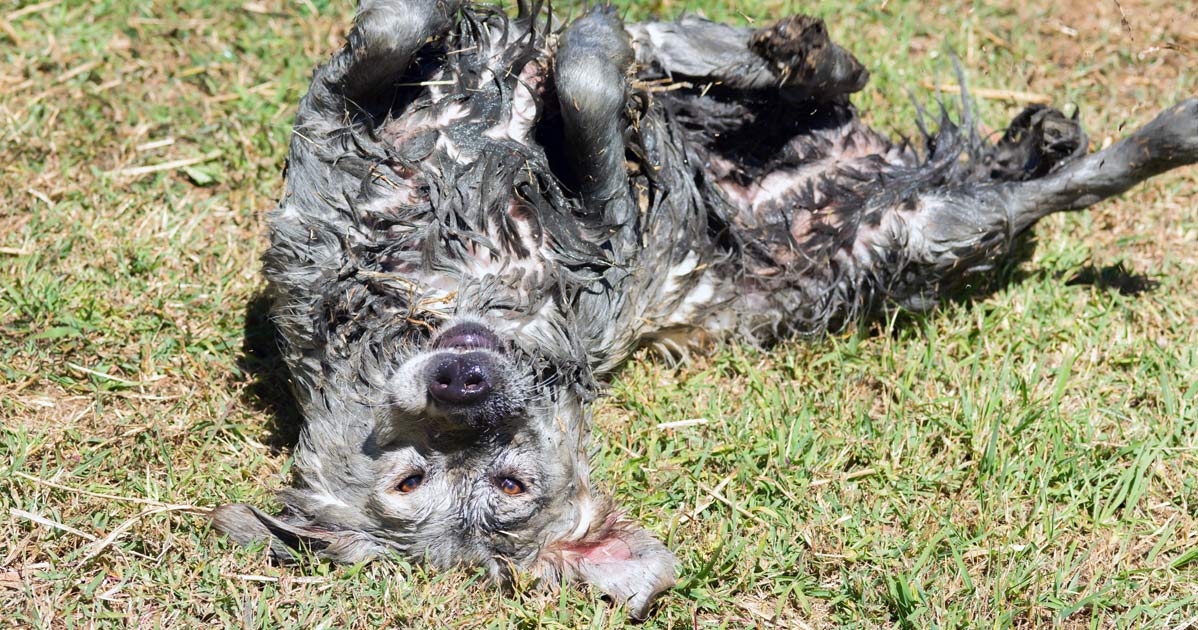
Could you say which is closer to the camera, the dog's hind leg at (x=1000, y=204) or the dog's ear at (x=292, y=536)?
the dog's ear at (x=292, y=536)

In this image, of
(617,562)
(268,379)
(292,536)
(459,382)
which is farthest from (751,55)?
(292,536)

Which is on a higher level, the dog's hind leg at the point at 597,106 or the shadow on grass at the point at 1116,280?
the dog's hind leg at the point at 597,106

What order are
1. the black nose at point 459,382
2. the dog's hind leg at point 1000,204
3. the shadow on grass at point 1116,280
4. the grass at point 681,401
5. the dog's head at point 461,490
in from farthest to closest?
1. the shadow on grass at point 1116,280
2. the dog's hind leg at point 1000,204
3. the grass at point 681,401
4. the dog's head at point 461,490
5. the black nose at point 459,382

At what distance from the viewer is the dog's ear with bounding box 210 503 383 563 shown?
12.9 ft

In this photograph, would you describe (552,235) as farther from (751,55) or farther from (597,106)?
(751,55)

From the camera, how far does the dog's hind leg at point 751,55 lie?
454 cm

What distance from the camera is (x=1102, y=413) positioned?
4.55 metres

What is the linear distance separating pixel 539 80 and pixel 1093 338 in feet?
8.34

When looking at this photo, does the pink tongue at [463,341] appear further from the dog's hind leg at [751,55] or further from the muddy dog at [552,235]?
the dog's hind leg at [751,55]

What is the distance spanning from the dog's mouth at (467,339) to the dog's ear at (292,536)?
0.72 meters

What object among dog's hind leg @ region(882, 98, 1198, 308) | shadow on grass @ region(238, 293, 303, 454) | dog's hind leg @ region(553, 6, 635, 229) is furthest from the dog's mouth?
dog's hind leg @ region(882, 98, 1198, 308)

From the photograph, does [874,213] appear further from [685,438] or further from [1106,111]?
[1106,111]

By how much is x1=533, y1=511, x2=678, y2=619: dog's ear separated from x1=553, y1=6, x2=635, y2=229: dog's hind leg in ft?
3.61

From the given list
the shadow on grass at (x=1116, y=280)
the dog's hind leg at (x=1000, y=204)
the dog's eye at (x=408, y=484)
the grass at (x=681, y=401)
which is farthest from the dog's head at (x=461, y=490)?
the shadow on grass at (x=1116, y=280)
